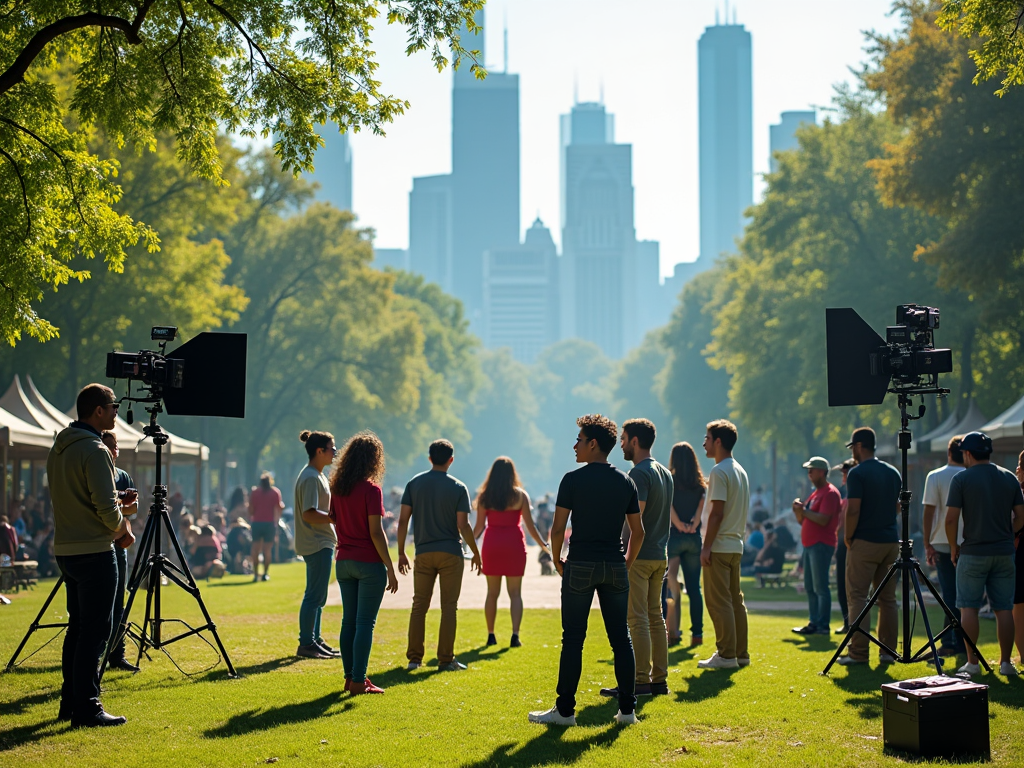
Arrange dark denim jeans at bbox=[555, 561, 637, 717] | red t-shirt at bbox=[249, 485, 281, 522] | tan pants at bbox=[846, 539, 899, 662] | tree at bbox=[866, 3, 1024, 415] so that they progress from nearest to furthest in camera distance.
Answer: dark denim jeans at bbox=[555, 561, 637, 717], tan pants at bbox=[846, 539, 899, 662], red t-shirt at bbox=[249, 485, 281, 522], tree at bbox=[866, 3, 1024, 415]

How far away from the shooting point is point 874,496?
1021 cm

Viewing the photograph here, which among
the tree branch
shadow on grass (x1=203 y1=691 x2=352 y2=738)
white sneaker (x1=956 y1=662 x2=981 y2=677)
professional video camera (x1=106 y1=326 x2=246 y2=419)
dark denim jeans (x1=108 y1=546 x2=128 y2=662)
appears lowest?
shadow on grass (x1=203 y1=691 x2=352 y2=738)

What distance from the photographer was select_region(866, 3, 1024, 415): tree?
22.7m

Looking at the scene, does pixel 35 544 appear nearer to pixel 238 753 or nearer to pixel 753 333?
pixel 238 753

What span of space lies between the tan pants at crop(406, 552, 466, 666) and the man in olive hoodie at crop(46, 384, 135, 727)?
309 centimetres

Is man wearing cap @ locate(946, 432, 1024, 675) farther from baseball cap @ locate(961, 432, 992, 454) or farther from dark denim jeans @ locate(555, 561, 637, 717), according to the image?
dark denim jeans @ locate(555, 561, 637, 717)

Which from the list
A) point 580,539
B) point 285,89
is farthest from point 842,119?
point 580,539

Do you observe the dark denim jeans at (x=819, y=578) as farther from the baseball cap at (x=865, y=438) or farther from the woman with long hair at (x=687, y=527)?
→ the baseball cap at (x=865, y=438)

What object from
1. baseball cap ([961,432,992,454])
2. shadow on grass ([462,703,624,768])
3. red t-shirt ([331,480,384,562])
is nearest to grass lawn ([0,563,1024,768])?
shadow on grass ([462,703,624,768])

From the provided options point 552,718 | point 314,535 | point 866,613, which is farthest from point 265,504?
point 552,718

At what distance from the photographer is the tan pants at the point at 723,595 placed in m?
10.2

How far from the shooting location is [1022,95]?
22750mm

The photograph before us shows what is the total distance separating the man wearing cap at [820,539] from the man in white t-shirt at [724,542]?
109 inches

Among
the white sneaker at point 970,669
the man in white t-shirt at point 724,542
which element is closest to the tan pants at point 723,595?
the man in white t-shirt at point 724,542
